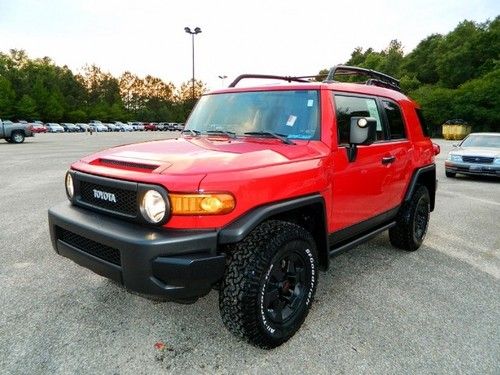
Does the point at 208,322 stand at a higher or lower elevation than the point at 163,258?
lower

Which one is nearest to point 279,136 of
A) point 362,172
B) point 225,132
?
point 225,132

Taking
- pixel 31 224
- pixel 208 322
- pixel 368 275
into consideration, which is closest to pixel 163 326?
pixel 208 322

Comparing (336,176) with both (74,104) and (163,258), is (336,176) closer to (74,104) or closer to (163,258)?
(163,258)

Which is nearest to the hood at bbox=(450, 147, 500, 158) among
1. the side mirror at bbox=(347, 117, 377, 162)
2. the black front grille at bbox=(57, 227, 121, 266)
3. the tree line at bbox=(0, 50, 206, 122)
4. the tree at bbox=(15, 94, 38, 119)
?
the side mirror at bbox=(347, 117, 377, 162)

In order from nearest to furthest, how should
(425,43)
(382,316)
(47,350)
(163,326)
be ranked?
(47,350), (163,326), (382,316), (425,43)

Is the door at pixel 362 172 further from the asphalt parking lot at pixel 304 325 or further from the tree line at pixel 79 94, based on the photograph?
the tree line at pixel 79 94

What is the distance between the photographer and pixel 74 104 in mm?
87438

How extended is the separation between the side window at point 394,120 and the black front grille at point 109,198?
9.25 ft

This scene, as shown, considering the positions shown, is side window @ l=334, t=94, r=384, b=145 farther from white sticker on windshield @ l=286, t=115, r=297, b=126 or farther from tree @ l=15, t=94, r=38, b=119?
tree @ l=15, t=94, r=38, b=119

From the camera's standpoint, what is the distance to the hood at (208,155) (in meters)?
2.50

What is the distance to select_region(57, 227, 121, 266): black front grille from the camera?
2.47m

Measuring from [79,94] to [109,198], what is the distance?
320 ft

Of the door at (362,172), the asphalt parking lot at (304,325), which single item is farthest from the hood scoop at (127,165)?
the door at (362,172)

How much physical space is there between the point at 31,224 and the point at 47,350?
355 cm
